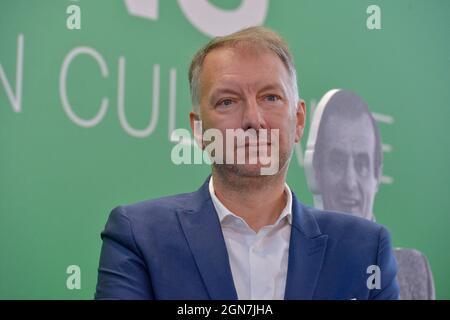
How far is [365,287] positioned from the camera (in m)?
1.22

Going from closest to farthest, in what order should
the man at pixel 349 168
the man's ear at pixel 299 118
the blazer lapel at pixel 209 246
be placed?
the blazer lapel at pixel 209 246 → the man's ear at pixel 299 118 → the man at pixel 349 168

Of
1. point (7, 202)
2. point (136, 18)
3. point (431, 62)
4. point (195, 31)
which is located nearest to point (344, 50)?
point (431, 62)

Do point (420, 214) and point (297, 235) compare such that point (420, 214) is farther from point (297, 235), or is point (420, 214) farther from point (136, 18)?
point (297, 235)

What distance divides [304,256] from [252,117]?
0.89 ft

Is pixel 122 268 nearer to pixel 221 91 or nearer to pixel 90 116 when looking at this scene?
pixel 221 91

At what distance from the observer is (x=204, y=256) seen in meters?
1.20

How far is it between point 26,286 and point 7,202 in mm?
289

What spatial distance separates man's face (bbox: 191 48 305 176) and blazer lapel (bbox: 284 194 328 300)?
12 centimetres

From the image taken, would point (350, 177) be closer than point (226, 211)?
No

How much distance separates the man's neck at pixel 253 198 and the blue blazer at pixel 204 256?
1.4 inches

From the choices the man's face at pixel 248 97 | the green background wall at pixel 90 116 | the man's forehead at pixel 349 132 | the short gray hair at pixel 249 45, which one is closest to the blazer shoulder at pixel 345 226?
the man's face at pixel 248 97

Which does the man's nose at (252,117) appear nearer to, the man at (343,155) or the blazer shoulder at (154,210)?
the blazer shoulder at (154,210)

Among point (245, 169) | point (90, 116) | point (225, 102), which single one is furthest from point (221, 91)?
point (90, 116)

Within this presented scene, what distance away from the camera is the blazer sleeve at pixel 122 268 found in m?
1.18
